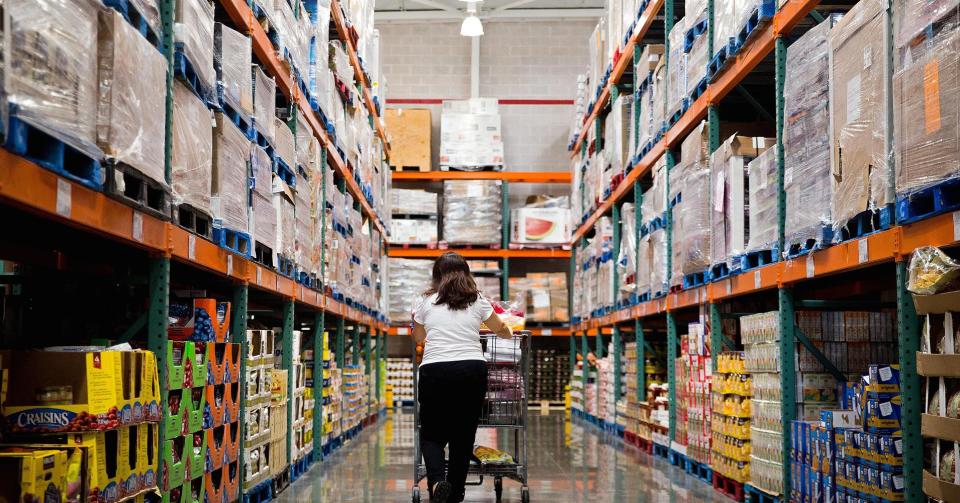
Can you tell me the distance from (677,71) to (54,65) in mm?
6640

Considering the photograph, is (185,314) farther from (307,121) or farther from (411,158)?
(411,158)

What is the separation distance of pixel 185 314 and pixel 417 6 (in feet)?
51.7

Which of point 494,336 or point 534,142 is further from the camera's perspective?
point 534,142

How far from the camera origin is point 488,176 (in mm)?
18547

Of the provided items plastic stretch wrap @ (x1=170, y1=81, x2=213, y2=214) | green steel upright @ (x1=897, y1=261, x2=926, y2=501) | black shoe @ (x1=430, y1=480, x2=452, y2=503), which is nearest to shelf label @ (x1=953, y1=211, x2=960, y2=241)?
green steel upright @ (x1=897, y1=261, x2=926, y2=501)

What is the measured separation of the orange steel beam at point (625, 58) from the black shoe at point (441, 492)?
239 inches

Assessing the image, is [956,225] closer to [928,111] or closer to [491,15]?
[928,111]

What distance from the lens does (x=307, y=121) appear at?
830 centimetres

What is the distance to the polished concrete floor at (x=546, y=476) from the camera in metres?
6.91

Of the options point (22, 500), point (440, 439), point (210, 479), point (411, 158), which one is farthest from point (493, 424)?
point (411, 158)

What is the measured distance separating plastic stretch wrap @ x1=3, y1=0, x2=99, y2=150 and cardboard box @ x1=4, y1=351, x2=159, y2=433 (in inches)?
30.5

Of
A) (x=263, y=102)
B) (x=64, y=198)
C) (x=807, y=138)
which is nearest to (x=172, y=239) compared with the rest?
(x=64, y=198)

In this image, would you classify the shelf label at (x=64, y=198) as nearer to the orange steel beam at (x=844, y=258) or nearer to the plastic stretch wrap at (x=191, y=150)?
the plastic stretch wrap at (x=191, y=150)

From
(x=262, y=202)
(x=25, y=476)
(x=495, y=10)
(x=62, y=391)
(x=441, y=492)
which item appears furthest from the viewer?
(x=495, y=10)
